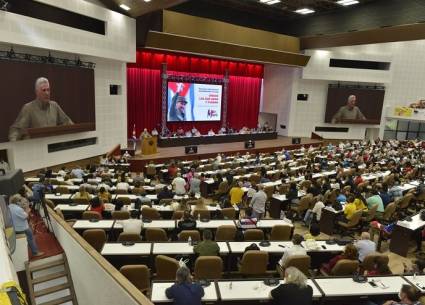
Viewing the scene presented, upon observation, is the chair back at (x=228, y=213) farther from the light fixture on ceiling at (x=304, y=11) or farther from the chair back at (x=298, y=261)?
the light fixture on ceiling at (x=304, y=11)

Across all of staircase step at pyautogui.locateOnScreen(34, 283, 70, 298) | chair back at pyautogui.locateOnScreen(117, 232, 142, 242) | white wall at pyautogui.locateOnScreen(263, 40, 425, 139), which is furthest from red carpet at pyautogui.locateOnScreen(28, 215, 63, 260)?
white wall at pyautogui.locateOnScreen(263, 40, 425, 139)

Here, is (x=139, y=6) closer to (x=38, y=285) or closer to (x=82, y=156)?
(x=82, y=156)

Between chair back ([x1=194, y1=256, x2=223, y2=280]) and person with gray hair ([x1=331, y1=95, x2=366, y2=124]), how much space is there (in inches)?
929

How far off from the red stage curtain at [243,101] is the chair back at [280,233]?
18890mm

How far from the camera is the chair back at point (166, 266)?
516 centimetres

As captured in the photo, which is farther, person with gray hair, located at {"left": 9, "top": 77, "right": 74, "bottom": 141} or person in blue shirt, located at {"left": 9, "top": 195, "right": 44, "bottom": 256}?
person with gray hair, located at {"left": 9, "top": 77, "right": 74, "bottom": 141}

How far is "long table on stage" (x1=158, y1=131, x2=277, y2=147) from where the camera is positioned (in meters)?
19.3

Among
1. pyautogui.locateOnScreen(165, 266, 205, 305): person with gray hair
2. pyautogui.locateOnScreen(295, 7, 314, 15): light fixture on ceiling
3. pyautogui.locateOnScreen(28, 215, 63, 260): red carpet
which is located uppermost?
pyautogui.locateOnScreen(295, 7, 314, 15): light fixture on ceiling

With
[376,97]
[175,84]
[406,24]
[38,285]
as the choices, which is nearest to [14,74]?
[38,285]

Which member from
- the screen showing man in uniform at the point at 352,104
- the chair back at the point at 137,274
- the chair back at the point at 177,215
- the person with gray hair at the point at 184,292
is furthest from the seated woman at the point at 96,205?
the screen showing man in uniform at the point at 352,104

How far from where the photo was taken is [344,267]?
538cm

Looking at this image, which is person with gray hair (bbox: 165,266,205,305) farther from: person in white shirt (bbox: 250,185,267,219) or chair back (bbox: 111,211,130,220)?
person in white shirt (bbox: 250,185,267,219)

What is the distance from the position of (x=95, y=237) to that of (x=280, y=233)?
3747 millimetres

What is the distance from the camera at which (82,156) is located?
52.8ft
